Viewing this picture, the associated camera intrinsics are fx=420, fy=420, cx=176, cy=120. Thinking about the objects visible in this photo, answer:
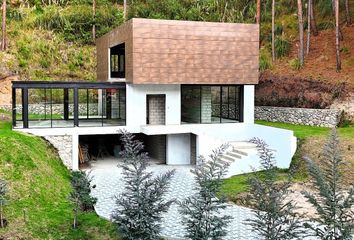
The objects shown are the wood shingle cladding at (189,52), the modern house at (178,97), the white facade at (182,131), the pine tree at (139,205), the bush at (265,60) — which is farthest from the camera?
the bush at (265,60)

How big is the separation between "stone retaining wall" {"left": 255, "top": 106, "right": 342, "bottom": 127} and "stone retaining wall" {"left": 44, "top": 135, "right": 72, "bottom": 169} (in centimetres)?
1243

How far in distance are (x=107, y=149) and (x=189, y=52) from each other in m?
6.92

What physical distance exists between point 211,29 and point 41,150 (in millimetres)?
9133

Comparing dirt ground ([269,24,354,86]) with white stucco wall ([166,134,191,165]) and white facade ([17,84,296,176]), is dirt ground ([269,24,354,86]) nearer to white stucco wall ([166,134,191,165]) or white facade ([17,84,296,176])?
white facade ([17,84,296,176])

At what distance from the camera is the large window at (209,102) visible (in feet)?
67.9

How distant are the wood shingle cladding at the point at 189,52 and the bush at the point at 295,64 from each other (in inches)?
249

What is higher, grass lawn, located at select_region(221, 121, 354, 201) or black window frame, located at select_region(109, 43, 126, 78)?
black window frame, located at select_region(109, 43, 126, 78)

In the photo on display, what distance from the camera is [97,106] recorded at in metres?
23.5

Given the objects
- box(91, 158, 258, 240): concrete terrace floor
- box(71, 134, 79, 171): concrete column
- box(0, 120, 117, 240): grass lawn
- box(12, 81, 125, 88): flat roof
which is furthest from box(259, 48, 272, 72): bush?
box(0, 120, 117, 240): grass lawn

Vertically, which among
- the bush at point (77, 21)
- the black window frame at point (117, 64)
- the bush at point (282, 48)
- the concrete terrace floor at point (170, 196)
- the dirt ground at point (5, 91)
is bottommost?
the concrete terrace floor at point (170, 196)

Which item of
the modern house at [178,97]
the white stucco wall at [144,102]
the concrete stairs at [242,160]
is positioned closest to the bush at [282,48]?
the modern house at [178,97]

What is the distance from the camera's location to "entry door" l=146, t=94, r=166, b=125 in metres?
19.8

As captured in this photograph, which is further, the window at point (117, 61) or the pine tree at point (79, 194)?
the window at point (117, 61)

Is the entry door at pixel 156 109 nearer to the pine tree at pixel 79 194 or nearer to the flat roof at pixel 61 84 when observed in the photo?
the flat roof at pixel 61 84
